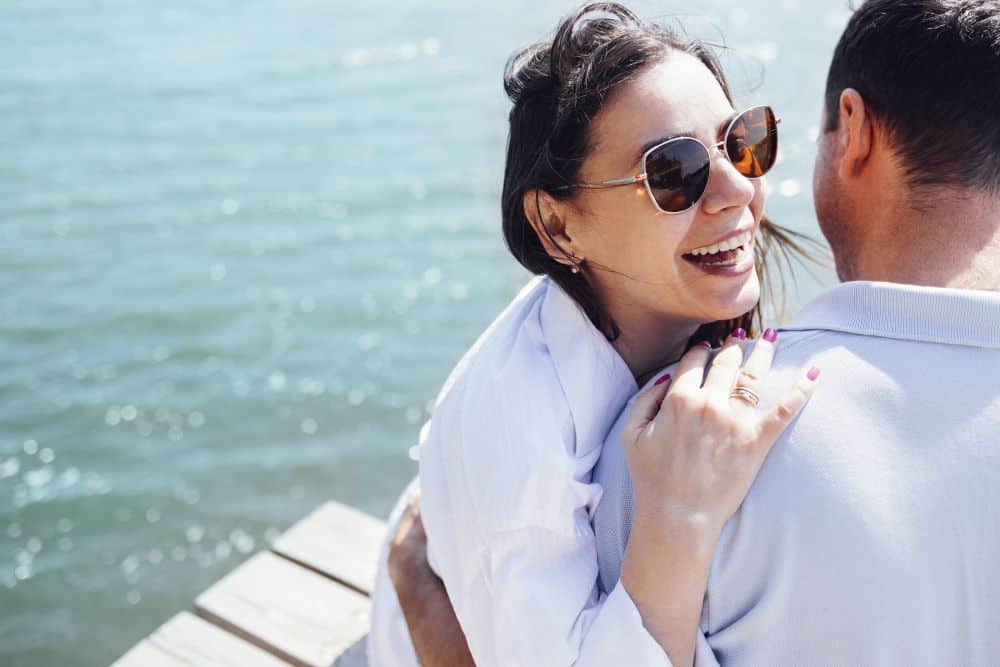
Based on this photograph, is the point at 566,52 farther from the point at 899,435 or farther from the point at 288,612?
the point at 288,612

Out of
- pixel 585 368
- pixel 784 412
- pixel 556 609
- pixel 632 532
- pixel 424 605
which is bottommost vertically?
pixel 424 605

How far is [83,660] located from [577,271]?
4.07 m

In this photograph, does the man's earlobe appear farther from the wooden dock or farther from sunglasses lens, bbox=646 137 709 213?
the wooden dock

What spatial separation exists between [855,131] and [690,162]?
344 millimetres

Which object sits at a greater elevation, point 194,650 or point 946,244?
point 946,244

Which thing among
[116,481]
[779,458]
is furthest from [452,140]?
[779,458]

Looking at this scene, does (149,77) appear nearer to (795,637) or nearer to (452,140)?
(452,140)

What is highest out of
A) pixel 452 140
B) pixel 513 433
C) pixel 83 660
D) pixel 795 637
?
pixel 513 433

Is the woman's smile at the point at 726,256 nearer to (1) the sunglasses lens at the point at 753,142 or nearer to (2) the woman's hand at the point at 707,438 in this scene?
(1) the sunglasses lens at the point at 753,142

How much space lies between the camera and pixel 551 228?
2420 millimetres

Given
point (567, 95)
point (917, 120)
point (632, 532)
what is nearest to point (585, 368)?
point (632, 532)

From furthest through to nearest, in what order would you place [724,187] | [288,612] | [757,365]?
[288,612] → [724,187] → [757,365]

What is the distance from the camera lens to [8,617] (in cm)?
550

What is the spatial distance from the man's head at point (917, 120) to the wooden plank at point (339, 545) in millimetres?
2089
